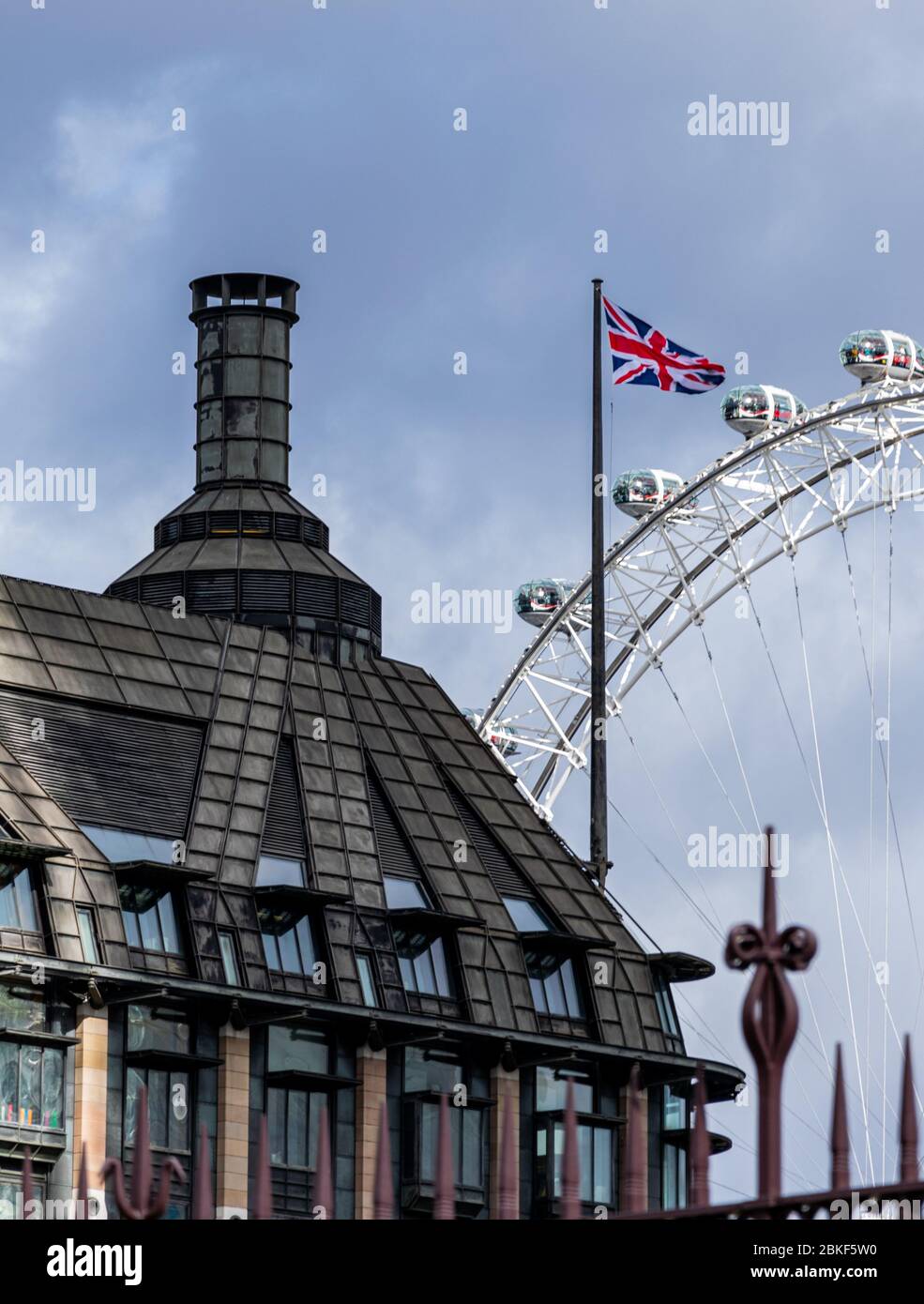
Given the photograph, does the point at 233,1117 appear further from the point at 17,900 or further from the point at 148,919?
the point at 17,900

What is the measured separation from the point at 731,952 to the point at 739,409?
84.8m

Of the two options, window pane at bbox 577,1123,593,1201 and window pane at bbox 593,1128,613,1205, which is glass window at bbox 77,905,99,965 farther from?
window pane at bbox 593,1128,613,1205

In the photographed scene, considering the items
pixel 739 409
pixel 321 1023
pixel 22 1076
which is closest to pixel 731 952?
pixel 22 1076

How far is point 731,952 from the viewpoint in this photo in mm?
28656

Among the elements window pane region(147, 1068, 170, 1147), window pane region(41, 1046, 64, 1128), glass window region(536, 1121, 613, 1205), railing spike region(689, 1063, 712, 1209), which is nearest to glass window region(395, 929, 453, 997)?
glass window region(536, 1121, 613, 1205)

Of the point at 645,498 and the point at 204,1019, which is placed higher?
the point at 645,498

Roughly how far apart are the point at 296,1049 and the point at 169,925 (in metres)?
4.77

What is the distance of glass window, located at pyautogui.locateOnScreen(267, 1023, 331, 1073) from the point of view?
82.6m

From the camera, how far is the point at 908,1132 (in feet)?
92.3

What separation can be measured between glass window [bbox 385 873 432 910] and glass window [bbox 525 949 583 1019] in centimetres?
354

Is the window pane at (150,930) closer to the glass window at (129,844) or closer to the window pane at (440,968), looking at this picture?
the glass window at (129,844)

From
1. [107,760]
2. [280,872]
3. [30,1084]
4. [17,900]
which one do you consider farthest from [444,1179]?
[280,872]

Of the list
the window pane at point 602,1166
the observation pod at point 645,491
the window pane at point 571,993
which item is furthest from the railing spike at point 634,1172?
the observation pod at point 645,491

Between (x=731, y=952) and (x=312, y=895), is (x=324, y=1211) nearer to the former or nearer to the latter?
(x=731, y=952)
